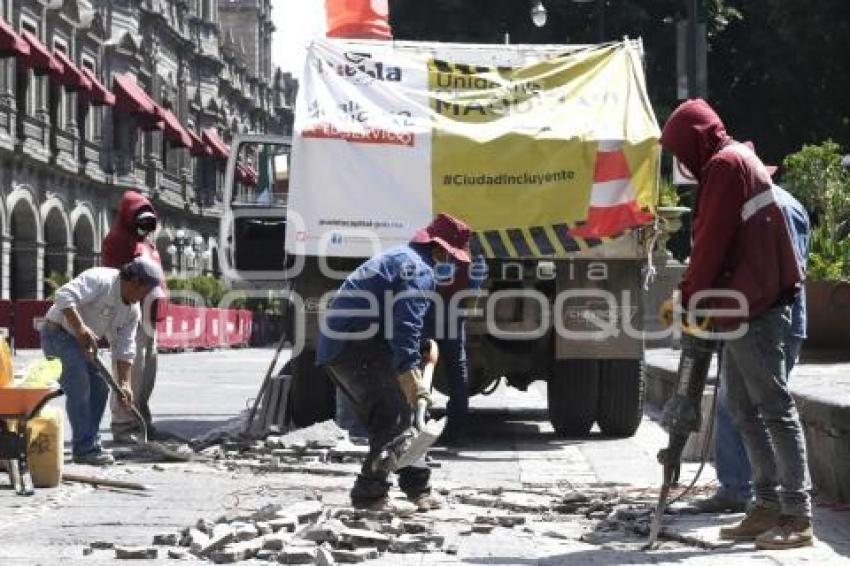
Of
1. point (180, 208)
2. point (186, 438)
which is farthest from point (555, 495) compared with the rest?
point (180, 208)

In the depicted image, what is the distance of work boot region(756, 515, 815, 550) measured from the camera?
22.1 ft

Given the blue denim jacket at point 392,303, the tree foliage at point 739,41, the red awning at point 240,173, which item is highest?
the tree foliage at point 739,41

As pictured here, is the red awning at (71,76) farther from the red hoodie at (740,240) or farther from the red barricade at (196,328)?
the red hoodie at (740,240)

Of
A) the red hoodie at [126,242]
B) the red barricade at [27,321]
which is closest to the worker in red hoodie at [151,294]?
the red hoodie at [126,242]

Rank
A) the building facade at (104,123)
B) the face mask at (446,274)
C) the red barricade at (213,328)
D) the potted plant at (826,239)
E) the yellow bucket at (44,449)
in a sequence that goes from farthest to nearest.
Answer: the red barricade at (213,328) → the building facade at (104,123) → the potted plant at (826,239) → the face mask at (446,274) → the yellow bucket at (44,449)

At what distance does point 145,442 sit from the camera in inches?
432

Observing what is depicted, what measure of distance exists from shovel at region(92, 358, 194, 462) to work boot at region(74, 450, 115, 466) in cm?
47

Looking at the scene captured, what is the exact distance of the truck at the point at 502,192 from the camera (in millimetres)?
11664

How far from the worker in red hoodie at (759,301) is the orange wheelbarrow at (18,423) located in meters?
3.78

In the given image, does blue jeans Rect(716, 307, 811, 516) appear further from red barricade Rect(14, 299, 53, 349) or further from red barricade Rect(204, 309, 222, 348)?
red barricade Rect(204, 309, 222, 348)

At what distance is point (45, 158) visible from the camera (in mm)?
42031

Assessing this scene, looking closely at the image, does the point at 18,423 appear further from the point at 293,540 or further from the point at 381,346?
the point at 293,540

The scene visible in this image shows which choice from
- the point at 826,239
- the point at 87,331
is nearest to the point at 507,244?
the point at 87,331

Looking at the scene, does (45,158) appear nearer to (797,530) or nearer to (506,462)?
(506,462)
